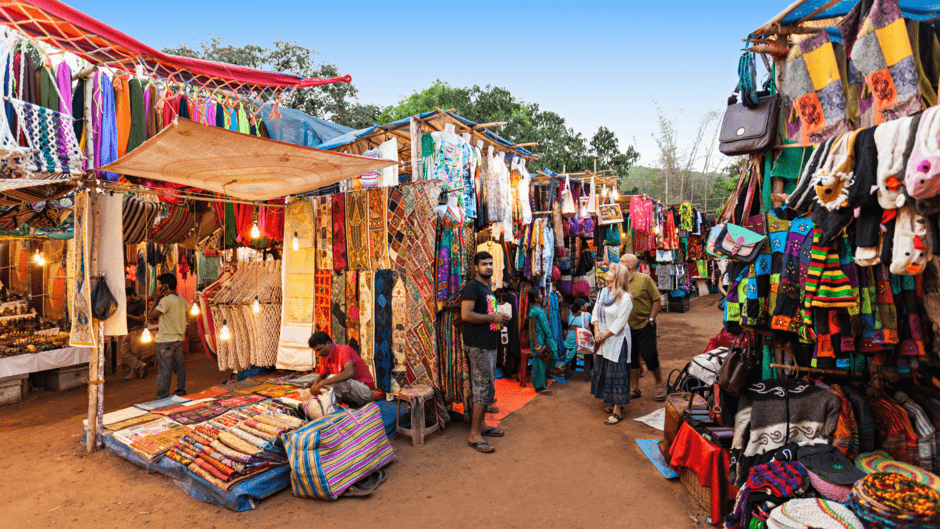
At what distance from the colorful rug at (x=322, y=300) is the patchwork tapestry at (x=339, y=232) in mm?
208

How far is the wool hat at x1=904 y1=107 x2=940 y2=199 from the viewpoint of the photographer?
2088 millimetres

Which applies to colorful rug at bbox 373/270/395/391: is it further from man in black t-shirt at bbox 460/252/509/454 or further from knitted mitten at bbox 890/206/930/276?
knitted mitten at bbox 890/206/930/276

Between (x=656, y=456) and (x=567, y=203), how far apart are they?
14.1 ft

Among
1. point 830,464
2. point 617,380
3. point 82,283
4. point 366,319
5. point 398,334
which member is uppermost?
point 82,283

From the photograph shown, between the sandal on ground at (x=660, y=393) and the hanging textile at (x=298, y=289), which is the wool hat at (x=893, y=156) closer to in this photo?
the sandal on ground at (x=660, y=393)

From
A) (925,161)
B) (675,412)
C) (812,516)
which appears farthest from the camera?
(675,412)

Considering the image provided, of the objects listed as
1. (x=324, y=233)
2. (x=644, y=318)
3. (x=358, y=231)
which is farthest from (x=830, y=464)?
(x=324, y=233)

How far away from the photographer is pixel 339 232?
5.64m

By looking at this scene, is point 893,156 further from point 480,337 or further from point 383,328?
point 383,328

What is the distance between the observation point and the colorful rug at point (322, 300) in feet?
18.8

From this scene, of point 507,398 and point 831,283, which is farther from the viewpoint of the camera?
point 507,398

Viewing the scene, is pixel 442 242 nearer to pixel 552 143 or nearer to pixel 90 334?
pixel 90 334

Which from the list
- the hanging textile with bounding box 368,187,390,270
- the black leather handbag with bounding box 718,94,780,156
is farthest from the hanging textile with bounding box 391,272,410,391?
the black leather handbag with bounding box 718,94,780,156

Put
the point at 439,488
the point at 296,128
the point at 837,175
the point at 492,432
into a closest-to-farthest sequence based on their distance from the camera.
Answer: the point at 837,175 → the point at 439,488 → the point at 492,432 → the point at 296,128
